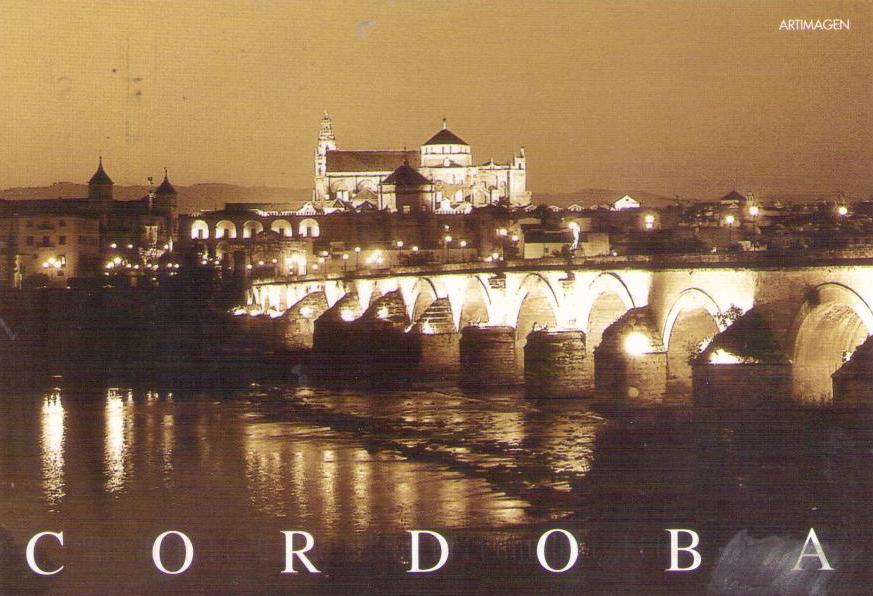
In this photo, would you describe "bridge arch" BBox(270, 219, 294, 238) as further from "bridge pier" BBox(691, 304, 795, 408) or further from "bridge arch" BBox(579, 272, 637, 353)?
"bridge pier" BBox(691, 304, 795, 408)

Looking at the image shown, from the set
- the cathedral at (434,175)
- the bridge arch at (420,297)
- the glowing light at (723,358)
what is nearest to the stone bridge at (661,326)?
the glowing light at (723,358)

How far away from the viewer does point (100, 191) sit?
3538 inches

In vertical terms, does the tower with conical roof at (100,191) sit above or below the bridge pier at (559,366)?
above

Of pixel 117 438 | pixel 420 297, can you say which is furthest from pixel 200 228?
pixel 117 438

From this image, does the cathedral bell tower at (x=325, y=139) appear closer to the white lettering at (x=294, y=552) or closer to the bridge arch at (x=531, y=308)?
the bridge arch at (x=531, y=308)

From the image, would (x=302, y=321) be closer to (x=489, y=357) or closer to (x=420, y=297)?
(x=420, y=297)

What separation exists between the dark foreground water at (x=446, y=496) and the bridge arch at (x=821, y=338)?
110 centimetres

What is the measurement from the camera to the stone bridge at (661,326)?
22.6 m

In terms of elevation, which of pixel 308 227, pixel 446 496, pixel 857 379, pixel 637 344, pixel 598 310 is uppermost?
pixel 308 227

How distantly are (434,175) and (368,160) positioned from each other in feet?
20.7

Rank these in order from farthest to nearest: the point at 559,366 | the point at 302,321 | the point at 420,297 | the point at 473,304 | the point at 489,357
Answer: the point at 302,321 → the point at 420,297 → the point at 473,304 → the point at 489,357 → the point at 559,366

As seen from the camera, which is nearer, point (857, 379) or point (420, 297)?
point (857, 379)

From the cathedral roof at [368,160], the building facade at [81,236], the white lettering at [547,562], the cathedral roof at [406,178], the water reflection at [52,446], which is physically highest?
the cathedral roof at [368,160]

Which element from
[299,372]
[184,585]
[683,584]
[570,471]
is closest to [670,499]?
[570,471]
